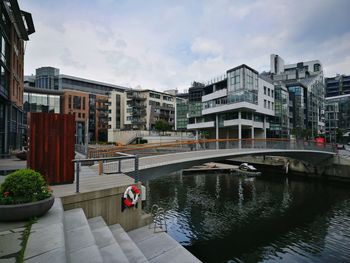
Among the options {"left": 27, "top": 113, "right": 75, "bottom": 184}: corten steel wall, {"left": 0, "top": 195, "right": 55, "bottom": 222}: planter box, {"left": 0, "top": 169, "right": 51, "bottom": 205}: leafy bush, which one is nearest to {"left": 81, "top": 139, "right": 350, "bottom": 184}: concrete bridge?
{"left": 27, "top": 113, "right": 75, "bottom": 184}: corten steel wall

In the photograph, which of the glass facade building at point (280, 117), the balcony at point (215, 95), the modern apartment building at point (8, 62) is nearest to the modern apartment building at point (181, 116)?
the balcony at point (215, 95)

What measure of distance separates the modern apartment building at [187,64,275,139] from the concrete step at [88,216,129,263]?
154 ft

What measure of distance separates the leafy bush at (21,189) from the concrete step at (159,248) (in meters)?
3.95

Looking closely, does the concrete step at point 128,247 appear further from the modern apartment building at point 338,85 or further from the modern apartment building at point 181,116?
the modern apartment building at point 338,85

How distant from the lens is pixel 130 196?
848cm

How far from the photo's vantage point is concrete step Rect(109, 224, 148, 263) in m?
6.20

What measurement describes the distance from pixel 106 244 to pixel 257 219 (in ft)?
49.0

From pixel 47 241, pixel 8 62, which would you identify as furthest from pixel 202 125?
pixel 47 241

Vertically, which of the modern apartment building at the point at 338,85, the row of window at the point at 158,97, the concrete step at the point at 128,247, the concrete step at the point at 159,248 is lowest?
the concrete step at the point at 159,248

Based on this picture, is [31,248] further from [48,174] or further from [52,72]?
[52,72]

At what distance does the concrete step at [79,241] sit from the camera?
4.58m

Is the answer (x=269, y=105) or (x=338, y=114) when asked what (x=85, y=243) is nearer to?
(x=269, y=105)

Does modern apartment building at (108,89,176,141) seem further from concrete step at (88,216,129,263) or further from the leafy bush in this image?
the leafy bush

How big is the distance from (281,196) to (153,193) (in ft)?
45.4
